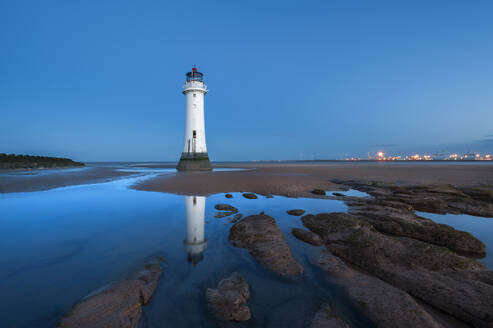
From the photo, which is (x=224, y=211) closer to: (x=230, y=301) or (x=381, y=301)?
(x=230, y=301)

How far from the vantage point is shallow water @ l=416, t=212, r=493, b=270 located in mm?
5049

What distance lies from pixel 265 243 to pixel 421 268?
2.94 m

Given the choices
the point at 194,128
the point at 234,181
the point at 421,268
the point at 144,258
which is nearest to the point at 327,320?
the point at 421,268

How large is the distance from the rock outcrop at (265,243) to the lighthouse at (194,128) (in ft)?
69.4

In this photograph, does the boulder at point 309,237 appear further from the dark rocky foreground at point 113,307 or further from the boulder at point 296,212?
the dark rocky foreground at point 113,307

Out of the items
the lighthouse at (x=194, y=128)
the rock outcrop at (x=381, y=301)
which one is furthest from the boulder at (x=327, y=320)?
the lighthouse at (x=194, y=128)

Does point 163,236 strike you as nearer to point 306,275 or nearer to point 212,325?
point 212,325

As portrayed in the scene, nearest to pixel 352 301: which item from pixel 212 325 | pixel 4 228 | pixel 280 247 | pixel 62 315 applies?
pixel 280 247

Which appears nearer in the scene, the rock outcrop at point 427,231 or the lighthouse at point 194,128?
the rock outcrop at point 427,231

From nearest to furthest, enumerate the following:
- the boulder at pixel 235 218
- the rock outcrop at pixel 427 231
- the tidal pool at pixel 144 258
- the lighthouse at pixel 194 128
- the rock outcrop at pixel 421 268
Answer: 1. the rock outcrop at pixel 421 268
2. the tidal pool at pixel 144 258
3. the rock outcrop at pixel 427 231
4. the boulder at pixel 235 218
5. the lighthouse at pixel 194 128

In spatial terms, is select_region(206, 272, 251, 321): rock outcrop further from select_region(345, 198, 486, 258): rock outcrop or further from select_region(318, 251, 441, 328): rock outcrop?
select_region(345, 198, 486, 258): rock outcrop

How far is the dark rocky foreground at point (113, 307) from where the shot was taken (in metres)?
2.26

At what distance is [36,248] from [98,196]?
21.1ft

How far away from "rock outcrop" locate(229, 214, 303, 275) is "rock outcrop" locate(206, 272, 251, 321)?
3.16 ft
